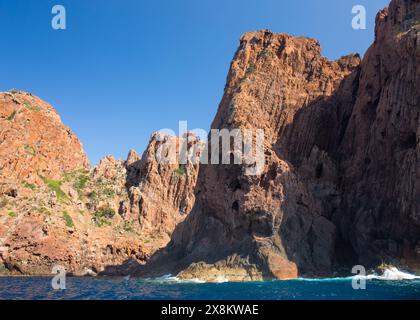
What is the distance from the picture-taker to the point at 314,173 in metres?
69.1

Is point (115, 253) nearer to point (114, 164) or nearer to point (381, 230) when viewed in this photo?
point (114, 164)

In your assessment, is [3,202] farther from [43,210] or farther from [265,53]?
[265,53]

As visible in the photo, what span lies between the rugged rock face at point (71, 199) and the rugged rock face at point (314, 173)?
25544mm

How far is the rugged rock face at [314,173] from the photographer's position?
5675 centimetres

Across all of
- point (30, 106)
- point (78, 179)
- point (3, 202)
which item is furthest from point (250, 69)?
point (30, 106)

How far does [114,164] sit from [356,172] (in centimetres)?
8915

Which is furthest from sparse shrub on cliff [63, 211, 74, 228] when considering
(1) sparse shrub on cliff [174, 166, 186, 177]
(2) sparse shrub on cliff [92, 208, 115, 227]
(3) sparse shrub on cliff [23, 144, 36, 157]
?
(1) sparse shrub on cliff [174, 166, 186, 177]

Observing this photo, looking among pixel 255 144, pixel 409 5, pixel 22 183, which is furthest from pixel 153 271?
pixel 409 5

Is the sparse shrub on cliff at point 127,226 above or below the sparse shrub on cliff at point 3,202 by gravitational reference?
below

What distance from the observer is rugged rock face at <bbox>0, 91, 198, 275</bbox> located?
293 ft

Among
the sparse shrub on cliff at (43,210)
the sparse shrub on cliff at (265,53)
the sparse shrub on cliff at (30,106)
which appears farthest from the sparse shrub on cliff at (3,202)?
the sparse shrub on cliff at (265,53)

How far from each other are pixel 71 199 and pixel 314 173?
70.2 m

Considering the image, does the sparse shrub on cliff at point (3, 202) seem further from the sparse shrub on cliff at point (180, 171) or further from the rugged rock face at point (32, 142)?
the sparse shrub on cliff at point (180, 171)

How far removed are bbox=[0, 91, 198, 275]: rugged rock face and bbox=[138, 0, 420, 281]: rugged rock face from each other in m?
25.5
